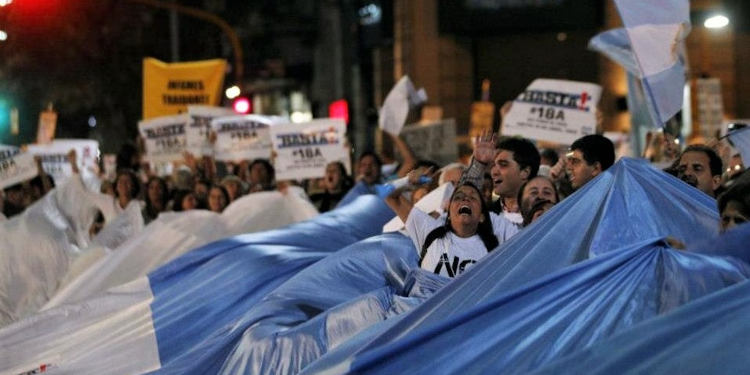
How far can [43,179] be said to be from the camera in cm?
1752

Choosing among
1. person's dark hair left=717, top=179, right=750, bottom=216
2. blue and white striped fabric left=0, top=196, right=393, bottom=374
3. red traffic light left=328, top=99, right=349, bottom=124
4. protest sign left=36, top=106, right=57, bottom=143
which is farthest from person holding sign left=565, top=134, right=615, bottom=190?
red traffic light left=328, top=99, right=349, bottom=124

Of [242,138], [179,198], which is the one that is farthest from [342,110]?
[179,198]

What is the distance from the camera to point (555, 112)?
43.5ft

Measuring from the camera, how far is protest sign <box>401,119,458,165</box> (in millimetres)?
16344

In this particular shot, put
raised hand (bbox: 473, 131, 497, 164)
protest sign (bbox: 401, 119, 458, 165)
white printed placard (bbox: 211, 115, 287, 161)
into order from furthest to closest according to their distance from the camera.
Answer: white printed placard (bbox: 211, 115, 287, 161) → protest sign (bbox: 401, 119, 458, 165) → raised hand (bbox: 473, 131, 497, 164)

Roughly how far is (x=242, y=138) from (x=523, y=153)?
8.66m

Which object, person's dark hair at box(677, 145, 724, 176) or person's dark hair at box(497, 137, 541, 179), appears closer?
person's dark hair at box(677, 145, 724, 176)

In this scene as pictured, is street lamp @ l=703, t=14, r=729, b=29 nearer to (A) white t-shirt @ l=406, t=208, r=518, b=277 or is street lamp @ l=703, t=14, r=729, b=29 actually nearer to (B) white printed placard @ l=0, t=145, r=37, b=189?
(B) white printed placard @ l=0, t=145, r=37, b=189

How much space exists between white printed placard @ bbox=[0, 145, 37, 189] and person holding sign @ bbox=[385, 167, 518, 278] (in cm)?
965

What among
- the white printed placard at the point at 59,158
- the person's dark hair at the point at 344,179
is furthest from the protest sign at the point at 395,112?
the white printed placard at the point at 59,158

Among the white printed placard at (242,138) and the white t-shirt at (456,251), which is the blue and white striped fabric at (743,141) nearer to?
the white t-shirt at (456,251)

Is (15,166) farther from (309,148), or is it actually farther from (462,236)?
(462,236)

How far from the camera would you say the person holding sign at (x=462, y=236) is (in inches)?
306

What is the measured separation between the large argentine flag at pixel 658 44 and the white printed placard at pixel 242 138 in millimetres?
8945
